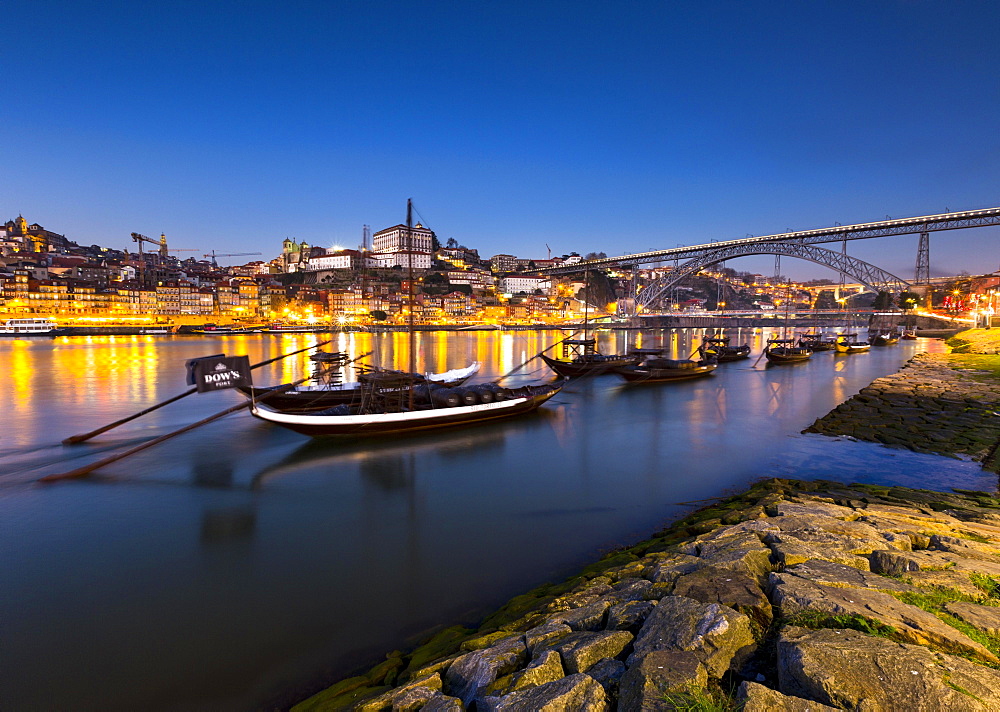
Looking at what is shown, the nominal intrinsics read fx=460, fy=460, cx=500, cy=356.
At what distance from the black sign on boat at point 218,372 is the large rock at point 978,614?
1133 cm

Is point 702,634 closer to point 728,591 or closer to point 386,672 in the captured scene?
point 728,591

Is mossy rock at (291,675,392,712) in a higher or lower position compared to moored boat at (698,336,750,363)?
lower

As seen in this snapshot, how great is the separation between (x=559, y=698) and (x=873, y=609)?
7.91ft

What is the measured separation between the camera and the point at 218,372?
1052 centimetres

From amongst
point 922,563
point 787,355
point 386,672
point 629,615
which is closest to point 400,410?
point 386,672

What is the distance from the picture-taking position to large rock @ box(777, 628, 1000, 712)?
94.4 inches

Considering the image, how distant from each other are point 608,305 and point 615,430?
12694 centimetres

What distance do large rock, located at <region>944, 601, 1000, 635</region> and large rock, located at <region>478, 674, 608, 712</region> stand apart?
266 cm

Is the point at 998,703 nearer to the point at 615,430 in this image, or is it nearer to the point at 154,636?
the point at 154,636

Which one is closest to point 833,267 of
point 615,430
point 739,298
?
point 615,430

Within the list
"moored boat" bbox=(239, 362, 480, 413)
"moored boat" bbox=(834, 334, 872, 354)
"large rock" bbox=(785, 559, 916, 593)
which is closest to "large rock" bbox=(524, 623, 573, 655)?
"large rock" bbox=(785, 559, 916, 593)

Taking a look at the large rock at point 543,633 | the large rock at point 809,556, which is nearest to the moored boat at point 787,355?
the large rock at point 809,556

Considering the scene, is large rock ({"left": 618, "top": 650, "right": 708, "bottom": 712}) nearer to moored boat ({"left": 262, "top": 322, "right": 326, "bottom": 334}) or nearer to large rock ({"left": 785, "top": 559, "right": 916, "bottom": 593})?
large rock ({"left": 785, "top": 559, "right": 916, "bottom": 593})

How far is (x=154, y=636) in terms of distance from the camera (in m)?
5.31
